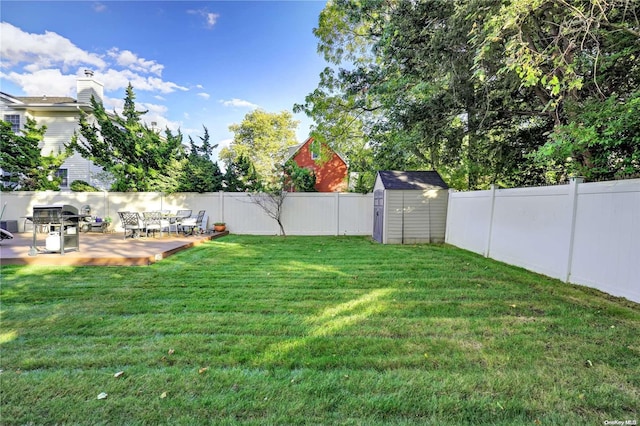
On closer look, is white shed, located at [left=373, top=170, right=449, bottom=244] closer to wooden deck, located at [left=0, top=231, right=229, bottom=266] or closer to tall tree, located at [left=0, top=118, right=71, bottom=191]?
wooden deck, located at [left=0, top=231, right=229, bottom=266]

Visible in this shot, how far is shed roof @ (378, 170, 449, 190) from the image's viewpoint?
9048 mm

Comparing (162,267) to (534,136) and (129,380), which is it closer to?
(129,380)

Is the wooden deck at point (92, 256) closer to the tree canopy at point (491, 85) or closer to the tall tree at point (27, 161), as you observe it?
the tall tree at point (27, 161)

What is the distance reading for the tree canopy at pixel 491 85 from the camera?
4.21 meters

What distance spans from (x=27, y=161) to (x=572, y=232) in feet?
54.8

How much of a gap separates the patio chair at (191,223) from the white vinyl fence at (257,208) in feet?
2.50

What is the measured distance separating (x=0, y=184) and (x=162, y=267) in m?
11.2

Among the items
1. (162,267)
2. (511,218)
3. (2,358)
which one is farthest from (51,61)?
(511,218)

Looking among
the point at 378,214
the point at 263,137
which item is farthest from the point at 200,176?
the point at 263,137

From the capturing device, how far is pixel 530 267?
5.47 meters

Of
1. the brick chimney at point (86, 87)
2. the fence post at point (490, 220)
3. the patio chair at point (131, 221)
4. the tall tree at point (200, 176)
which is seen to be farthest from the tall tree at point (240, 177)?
the brick chimney at point (86, 87)

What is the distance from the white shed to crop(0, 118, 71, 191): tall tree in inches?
495

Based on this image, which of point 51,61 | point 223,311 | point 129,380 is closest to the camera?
point 129,380

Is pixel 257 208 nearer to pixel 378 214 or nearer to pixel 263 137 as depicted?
pixel 378 214
